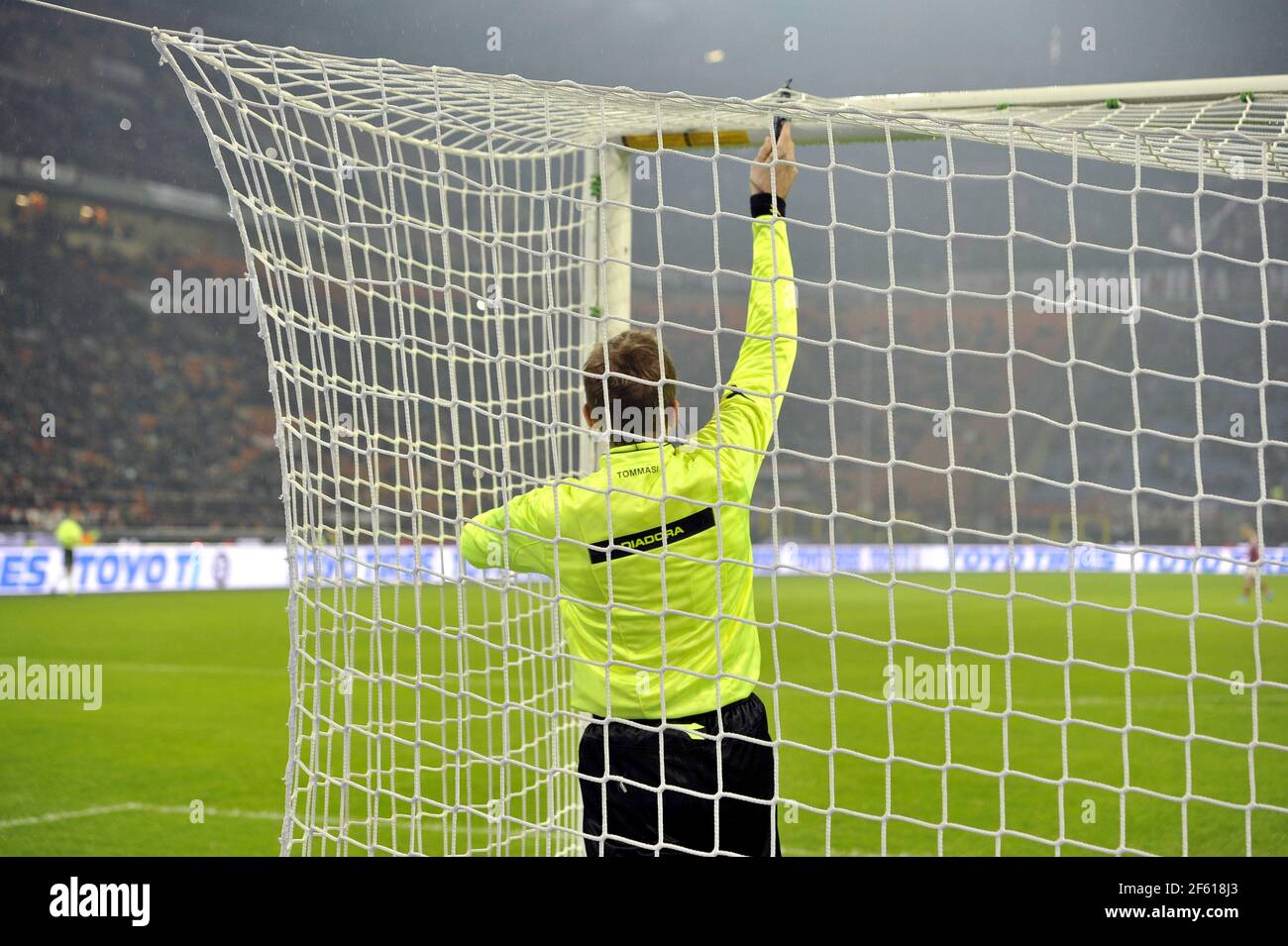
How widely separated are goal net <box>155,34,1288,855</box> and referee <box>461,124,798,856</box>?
0.39 ft

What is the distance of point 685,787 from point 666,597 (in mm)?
378

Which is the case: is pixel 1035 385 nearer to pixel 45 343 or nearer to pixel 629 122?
pixel 45 343

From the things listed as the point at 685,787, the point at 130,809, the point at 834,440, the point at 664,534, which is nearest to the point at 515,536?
the point at 664,534

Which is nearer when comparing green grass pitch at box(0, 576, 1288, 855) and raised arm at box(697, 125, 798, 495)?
raised arm at box(697, 125, 798, 495)

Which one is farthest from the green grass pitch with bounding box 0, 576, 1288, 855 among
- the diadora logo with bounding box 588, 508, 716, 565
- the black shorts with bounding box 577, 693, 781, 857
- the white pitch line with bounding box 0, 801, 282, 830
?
the diadora logo with bounding box 588, 508, 716, 565

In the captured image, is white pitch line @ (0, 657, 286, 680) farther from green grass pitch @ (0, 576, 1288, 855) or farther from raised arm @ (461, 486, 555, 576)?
raised arm @ (461, 486, 555, 576)

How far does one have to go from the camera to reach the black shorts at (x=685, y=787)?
2098 mm

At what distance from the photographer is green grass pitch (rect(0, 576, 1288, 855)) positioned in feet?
13.5

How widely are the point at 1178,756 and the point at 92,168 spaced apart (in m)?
20.7

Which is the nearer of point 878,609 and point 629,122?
point 629,122

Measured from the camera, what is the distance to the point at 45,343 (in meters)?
18.9

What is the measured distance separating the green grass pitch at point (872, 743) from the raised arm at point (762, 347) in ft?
1.69

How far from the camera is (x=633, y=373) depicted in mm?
2109
